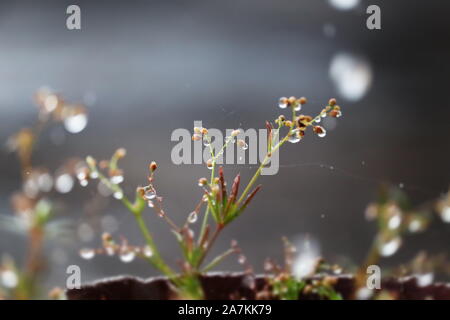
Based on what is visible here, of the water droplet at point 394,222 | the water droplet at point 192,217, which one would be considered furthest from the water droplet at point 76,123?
the water droplet at point 394,222

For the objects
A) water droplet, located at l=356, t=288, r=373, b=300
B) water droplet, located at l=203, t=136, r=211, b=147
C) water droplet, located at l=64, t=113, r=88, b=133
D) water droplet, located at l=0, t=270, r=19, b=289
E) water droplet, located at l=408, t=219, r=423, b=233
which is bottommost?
water droplet, located at l=356, t=288, r=373, b=300

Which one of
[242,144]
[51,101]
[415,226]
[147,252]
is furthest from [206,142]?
[415,226]

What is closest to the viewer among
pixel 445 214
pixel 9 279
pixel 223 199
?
pixel 223 199

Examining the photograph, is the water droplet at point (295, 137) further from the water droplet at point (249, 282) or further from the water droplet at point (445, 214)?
the water droplet at point (445, 214)

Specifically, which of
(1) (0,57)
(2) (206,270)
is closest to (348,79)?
(2) (206,270)

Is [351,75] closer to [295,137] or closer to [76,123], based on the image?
[295,137]

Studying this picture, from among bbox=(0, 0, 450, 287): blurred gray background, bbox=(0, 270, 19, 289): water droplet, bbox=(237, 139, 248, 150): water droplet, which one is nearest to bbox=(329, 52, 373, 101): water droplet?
bbox=(0, 0, 450, 287): blurred gray background

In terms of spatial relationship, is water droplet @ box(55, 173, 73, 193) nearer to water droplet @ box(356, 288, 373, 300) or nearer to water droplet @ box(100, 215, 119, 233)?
water droplet @ box(100, 215, 119, 233)
